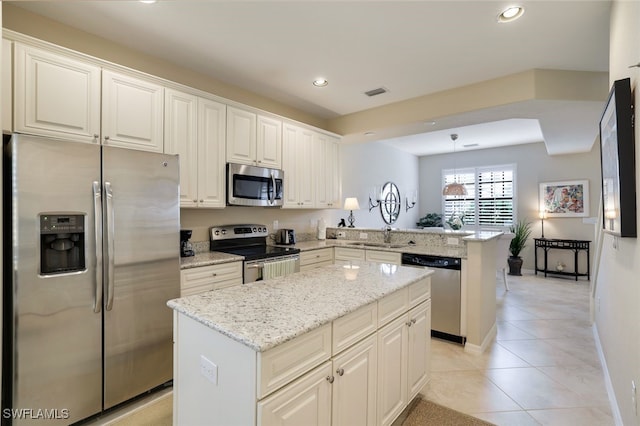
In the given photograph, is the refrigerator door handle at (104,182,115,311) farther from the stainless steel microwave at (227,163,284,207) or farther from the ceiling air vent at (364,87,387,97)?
the ceiling air vent at (364,87,387,97)

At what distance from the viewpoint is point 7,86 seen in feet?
5.94

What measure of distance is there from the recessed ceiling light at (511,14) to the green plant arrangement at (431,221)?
20.1 ft

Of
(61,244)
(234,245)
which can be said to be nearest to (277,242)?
(234,245)

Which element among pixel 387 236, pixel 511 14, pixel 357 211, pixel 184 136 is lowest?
pixel 387 236

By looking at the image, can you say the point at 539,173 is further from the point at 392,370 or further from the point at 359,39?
the point at 392,370

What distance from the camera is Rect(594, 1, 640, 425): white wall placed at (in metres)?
1.38

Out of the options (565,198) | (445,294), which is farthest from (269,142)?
(565,198)

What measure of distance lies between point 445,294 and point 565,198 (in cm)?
527

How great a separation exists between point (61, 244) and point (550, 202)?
8226mm

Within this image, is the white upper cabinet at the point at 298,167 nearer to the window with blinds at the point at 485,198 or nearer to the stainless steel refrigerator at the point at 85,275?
the stainless steel refrigerator at the point at 85,275

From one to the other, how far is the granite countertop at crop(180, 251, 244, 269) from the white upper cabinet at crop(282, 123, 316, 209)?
113 centimetres

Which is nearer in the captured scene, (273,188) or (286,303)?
(286,303)

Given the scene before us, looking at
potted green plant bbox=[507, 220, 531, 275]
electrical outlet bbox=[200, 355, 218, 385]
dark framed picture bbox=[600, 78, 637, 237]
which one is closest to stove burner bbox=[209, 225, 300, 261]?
electrical outlet bbox=[200, 355, 218, 385]

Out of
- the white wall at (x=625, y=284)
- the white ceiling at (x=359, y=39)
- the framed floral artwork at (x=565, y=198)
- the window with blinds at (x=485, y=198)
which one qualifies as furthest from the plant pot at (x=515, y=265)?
the white wall at (x=625, y=284)
